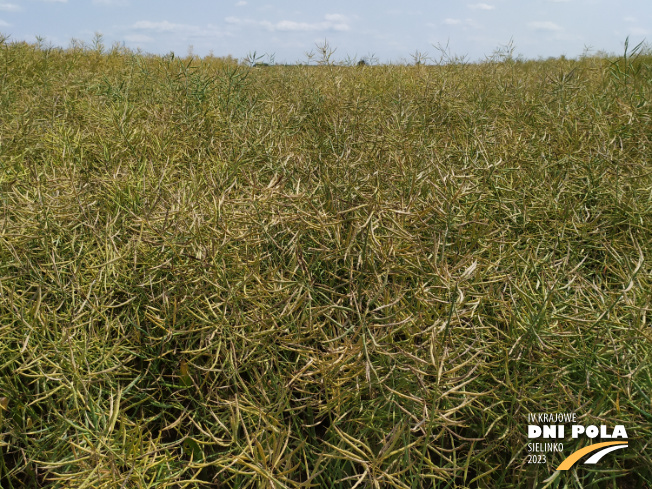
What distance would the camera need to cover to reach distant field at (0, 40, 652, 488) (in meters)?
1.03

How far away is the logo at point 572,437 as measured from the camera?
1.02 metres

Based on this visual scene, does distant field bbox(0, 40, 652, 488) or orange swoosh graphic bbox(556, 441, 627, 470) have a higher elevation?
distant field bbox(0, 40, 652, 488)

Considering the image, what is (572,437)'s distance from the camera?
3.32 feet

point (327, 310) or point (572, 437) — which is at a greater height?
point (327, 310)

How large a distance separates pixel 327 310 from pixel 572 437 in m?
0.62

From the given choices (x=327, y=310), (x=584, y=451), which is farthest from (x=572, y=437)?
(x=327, y=310)

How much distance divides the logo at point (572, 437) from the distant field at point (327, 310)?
0.02 metres

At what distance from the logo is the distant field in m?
0.02

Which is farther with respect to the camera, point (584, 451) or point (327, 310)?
point (327, 310)

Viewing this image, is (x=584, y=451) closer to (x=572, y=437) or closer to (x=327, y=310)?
(x=572, y=437)

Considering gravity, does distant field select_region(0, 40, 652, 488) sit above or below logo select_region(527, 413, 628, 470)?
above

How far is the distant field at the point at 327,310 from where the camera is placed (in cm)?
103

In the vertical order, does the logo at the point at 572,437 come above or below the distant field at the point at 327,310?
below

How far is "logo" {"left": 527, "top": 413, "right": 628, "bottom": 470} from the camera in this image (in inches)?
40.3
